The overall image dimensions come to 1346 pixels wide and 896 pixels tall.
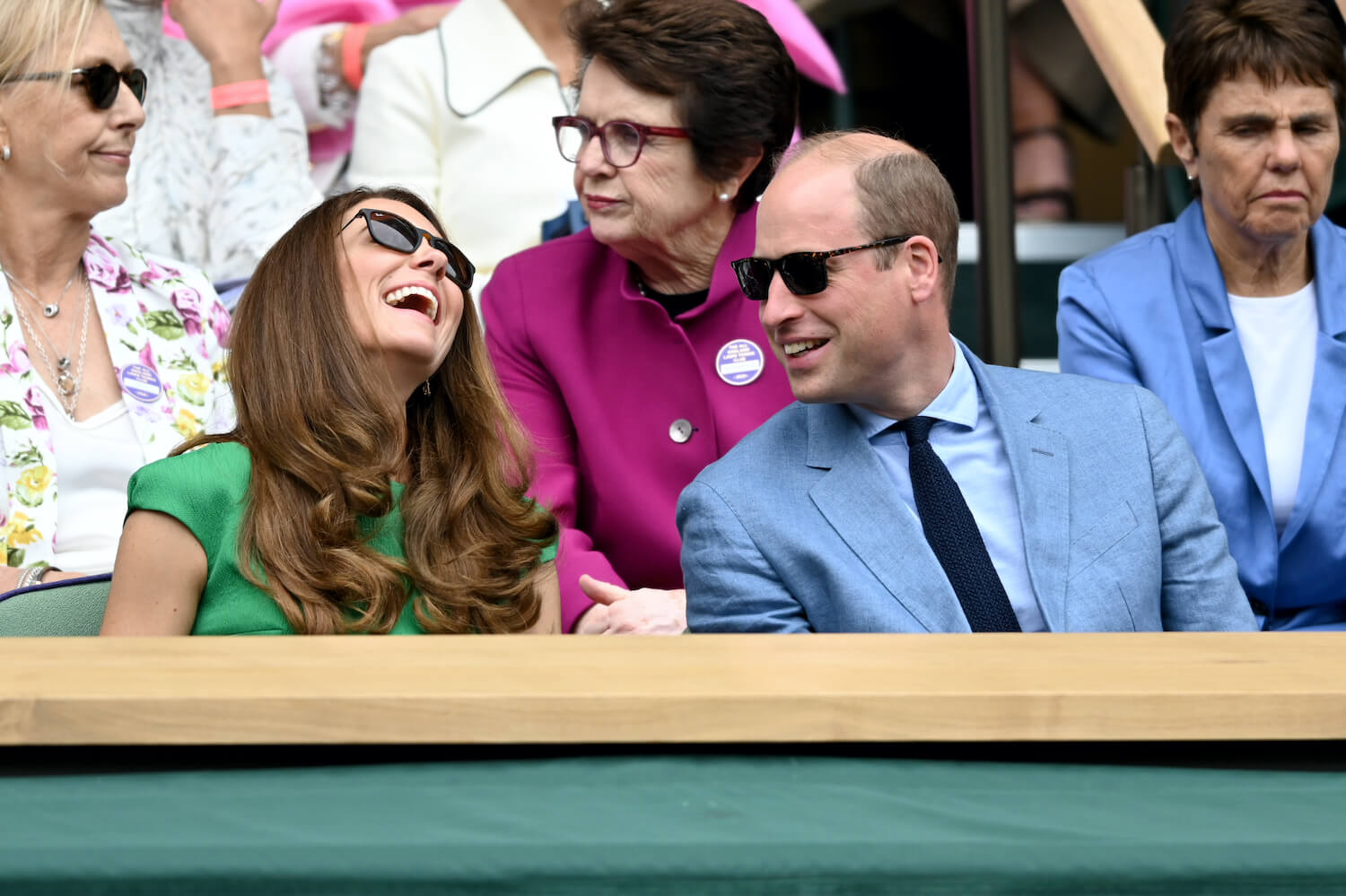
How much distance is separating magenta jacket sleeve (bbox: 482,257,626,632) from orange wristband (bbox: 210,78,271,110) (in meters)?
0.74

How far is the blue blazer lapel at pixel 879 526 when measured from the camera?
69.6 inches

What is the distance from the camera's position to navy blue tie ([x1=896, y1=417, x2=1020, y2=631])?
1.79m

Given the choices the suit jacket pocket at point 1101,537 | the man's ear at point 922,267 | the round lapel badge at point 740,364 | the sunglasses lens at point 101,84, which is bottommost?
the suit jacket pocket at point 1101,537

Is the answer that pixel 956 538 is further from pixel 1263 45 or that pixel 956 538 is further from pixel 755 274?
pixel 1263 45

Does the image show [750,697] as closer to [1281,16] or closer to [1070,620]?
[1070,620]

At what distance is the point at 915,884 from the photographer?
875mm

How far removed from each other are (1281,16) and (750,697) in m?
1.86

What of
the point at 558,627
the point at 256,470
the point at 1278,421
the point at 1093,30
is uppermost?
the point at 1093,30

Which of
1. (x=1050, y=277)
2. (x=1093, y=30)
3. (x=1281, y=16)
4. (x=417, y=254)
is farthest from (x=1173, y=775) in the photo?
(x=1050, y=277)

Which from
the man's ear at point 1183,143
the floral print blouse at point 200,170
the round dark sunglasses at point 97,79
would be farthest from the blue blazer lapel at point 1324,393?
the round dark sunglasses at point 97,79

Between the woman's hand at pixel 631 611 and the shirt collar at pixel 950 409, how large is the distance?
1.12 feet

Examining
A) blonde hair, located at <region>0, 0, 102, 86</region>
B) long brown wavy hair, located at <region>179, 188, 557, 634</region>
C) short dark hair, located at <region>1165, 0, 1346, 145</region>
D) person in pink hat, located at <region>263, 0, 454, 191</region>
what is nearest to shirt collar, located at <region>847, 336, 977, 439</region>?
long brown wavy hair, located at <region>179, 188, 557, 634</region>

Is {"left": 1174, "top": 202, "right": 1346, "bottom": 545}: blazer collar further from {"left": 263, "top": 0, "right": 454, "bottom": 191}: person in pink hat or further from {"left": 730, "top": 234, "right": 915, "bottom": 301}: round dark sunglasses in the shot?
{"left": 263, "top": 0, "right": 454, "bottom": 191}: person in pink hat

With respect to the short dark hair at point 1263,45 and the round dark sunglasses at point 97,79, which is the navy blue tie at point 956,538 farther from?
the round dark sunglasses at point 97,79
